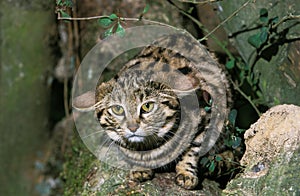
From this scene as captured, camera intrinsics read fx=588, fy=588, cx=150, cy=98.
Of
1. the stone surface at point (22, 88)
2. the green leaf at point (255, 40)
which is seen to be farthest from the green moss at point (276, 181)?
the stone surface at point (22, 88)

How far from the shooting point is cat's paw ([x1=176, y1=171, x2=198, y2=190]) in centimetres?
354

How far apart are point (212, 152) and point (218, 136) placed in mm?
122

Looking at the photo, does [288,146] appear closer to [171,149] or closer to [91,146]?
[171,149]

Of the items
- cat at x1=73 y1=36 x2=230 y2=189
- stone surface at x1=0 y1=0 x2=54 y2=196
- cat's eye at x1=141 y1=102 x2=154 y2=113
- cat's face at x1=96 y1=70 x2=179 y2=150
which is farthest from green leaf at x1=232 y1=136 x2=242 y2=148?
stone surface at x1=0 y1=0 x2=54 y2=196

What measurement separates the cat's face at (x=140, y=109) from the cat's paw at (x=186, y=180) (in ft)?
0.84

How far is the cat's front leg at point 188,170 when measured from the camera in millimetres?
3549

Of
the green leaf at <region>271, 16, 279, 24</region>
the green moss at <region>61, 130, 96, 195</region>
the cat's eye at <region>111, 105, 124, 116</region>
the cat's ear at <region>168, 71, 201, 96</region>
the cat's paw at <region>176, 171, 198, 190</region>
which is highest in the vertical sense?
the green leaf at <region>271, 16, 279, 24</region>

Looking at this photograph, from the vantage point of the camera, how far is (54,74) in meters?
5.62

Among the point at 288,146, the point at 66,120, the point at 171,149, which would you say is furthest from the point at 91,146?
the point at 288,146

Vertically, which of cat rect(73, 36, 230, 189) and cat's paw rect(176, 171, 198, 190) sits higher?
cat rect(73, 36, 230, 189)

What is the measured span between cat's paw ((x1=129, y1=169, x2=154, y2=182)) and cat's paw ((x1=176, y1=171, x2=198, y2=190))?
0.18 meters

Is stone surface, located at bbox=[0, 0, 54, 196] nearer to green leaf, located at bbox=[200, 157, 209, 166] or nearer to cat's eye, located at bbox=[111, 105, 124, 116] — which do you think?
cat's eye, located at bbox=[111, 105, 124, 116]

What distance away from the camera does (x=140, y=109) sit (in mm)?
3412

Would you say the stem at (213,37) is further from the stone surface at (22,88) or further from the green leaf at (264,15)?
the stone surface at (22,88)
